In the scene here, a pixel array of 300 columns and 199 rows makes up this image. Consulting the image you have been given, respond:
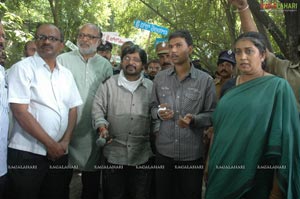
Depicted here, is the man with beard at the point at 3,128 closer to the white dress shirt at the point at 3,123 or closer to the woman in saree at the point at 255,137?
the white dress shirt at the point at 3,123

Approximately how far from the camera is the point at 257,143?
232 cm

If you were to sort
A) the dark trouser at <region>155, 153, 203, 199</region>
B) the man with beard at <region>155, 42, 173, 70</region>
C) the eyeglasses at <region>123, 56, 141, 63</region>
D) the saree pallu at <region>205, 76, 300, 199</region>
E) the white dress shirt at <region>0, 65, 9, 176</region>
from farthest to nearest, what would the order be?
1. the man with beard at <region>155, 42, 173, 70</region>
2. the eyeglasses at <region>123, 56, 141, 63</region>
3. the dark trouser at <region>155, 153, 203, 199</region>
4. the white dress shirt at <region>0, 65, 9, 176</region>
5. the saree pallu at <region>205, 76, 300, 199</region>

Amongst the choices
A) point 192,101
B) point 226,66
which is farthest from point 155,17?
point 192,101

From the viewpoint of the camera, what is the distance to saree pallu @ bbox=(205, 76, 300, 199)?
88.6 inches

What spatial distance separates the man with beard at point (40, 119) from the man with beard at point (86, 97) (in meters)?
0.36

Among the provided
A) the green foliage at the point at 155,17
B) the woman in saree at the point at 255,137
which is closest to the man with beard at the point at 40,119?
the woman in saree at the point at 255,137

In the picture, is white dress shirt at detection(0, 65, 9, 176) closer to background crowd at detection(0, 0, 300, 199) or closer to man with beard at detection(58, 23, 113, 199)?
background crowd at detection(0, 0, 300, 199)

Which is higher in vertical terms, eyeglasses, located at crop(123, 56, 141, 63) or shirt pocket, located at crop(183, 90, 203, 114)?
eyeglasses, located at crop(123, 56, 141, 63)

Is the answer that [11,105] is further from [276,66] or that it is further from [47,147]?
[276,66]

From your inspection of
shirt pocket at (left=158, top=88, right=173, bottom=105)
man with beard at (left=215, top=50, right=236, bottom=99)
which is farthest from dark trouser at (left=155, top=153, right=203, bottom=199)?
man with beard at (left=215, top=50, right=236, bottom=99)

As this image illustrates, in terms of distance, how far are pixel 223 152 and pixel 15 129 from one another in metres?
1.87

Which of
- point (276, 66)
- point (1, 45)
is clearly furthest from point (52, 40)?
point (276, 66)

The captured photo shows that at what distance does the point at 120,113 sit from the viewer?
3.30 meters

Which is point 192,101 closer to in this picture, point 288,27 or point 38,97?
point 38,97
